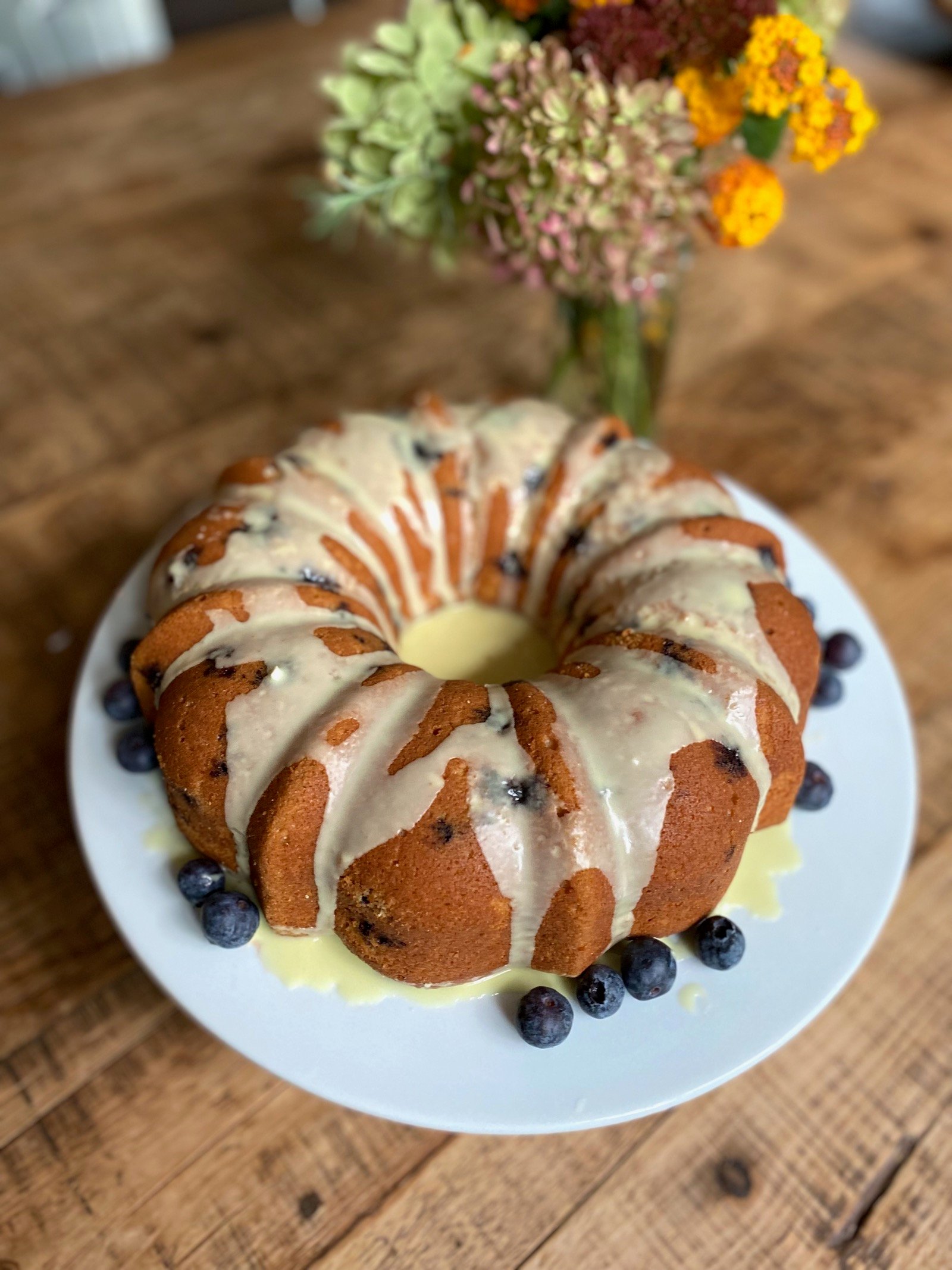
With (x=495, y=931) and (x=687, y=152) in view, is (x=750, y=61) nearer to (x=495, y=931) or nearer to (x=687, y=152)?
(x=687, y=152)

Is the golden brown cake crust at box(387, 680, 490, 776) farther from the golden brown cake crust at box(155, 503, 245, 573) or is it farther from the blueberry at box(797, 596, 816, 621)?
the blueberry at box(797, 596, 816, 621)

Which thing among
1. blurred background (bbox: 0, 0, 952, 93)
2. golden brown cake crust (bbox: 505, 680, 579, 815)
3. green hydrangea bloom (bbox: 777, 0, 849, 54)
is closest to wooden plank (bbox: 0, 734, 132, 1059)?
golden brown cake crust (bbox: 505, 680, 579, 815)

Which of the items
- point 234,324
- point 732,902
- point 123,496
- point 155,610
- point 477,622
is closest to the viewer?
point 732,902

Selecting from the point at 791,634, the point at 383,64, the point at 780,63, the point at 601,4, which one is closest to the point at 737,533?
the point at 791,634

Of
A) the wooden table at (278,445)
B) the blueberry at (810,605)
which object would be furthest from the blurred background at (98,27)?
the blueberry at (810,605)

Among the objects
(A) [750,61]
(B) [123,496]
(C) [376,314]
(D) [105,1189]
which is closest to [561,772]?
Result: (D) [105,1189]

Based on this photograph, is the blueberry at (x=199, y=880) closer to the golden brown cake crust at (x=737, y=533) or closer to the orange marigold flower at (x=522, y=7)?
the golden brown cake crust at (x=737, y=533)
